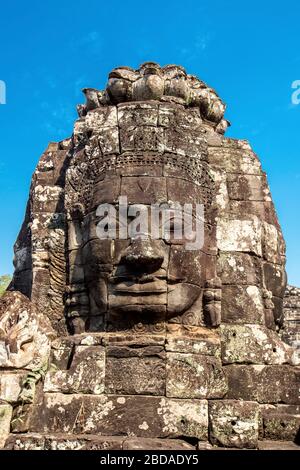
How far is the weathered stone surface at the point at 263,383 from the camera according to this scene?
6.22 metres

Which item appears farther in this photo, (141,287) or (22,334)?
(141,287)

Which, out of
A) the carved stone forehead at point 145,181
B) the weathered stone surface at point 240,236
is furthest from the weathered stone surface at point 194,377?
the carved stone forehead at point 145,181

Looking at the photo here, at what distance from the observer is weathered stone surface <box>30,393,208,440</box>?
5391 mm

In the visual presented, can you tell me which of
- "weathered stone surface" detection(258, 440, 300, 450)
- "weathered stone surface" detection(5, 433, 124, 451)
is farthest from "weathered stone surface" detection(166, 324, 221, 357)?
"weathered stone surface" detection(5, 433, 124, 451)

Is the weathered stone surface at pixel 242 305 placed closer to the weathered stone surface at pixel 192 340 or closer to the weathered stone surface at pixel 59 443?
the weathered stone surface at pixel 192 340

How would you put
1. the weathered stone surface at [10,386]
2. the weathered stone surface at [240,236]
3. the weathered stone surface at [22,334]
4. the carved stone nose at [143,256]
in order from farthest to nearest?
the weathered stone surface at [240,236], the carved stone nose at [143,256], the weathered stone surface at [22,334], the weathered stone surface at [10,386]

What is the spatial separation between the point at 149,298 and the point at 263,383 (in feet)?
5.60

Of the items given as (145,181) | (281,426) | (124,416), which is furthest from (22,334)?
(281,426)

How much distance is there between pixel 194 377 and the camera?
574 cm

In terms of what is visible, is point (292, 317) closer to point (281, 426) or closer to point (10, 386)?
point (281, 426)

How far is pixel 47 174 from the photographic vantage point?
8180mm

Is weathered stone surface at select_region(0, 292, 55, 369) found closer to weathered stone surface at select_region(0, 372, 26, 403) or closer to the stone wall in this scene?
weathered stone surface at select_region(0, 372, 26, 403)

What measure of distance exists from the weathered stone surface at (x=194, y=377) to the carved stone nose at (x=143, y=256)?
102 cm
